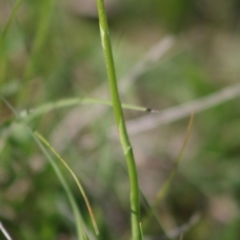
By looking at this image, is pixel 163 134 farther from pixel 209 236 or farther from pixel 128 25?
pixel 128 25

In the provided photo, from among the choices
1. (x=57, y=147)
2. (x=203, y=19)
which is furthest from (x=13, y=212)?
(x=203, y=19)

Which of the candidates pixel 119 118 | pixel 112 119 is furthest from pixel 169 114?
pixel 119 118

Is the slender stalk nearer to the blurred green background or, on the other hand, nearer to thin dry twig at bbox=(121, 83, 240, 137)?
the blurred green background

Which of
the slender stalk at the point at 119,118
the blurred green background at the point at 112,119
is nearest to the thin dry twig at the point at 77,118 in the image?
the blurred green background at the point at 112,119

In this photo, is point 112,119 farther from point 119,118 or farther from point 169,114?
point 119,118

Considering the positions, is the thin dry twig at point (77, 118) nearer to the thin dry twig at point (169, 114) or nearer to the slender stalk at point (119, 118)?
the thin dry twig at point (169, 114)

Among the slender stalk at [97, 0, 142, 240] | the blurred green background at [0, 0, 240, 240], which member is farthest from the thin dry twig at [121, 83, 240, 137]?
the slender stalk at [97, 0, 142, 240]
